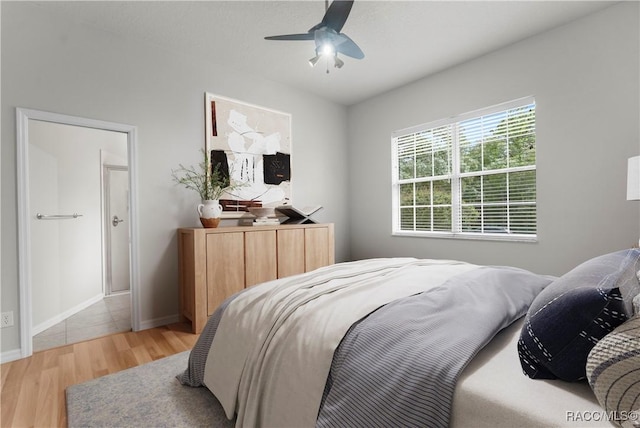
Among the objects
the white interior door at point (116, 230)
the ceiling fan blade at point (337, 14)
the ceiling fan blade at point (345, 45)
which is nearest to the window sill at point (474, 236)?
the ceiling fan blade at point (345, 45)

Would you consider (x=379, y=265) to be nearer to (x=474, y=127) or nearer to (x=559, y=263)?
(x=559, y=263)

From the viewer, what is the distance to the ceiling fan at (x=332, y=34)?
2014mm

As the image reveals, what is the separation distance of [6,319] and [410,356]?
9.57ft

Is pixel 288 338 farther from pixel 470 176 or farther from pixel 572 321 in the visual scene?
pixel 470 176

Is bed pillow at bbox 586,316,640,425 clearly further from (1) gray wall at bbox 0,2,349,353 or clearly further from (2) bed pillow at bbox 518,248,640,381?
(1) gray wall at bbox 0,2,349,353

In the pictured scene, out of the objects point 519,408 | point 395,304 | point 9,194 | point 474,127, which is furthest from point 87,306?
point 474,127

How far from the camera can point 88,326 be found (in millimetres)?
2904

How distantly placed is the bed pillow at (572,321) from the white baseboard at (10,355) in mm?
3192

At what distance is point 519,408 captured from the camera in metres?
0.70

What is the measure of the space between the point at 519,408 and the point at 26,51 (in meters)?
3.63

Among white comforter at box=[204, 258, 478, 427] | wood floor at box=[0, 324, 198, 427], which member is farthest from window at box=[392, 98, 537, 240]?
wood floor at box=[0, 324, 198, 427]

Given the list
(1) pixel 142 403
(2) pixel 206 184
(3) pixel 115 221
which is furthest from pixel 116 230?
(1) pixel 142 403

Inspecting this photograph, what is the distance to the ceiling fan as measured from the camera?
79.3 inches

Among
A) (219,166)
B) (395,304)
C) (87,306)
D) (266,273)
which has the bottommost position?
(87,306)
